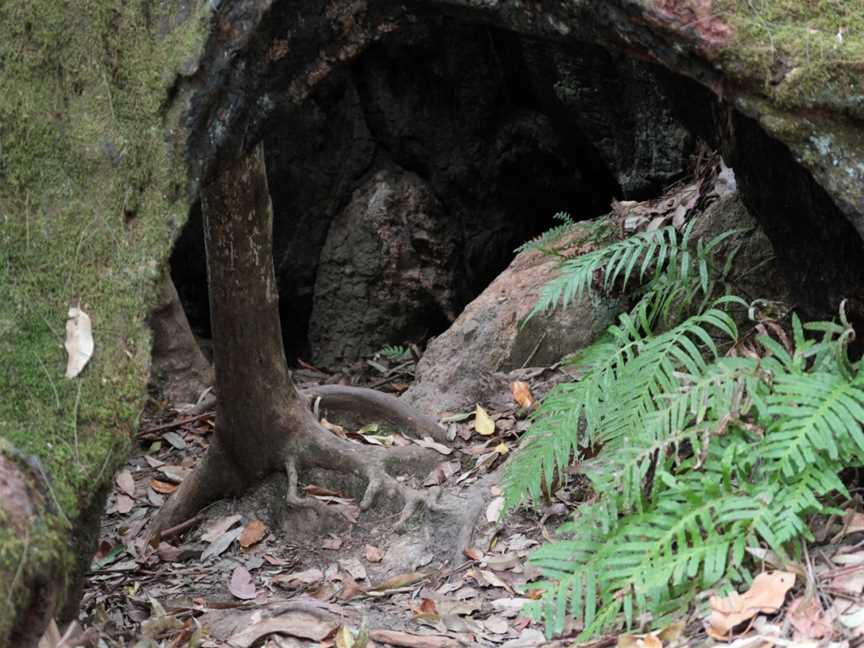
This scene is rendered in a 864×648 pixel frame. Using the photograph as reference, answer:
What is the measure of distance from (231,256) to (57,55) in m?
1.62

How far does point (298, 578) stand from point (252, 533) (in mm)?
524

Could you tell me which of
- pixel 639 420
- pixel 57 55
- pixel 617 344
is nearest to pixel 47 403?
pixel 57 55

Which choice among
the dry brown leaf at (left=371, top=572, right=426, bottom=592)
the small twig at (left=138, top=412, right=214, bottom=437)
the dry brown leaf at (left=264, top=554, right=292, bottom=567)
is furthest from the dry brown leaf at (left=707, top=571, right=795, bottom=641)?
the small twig at (left=138, top=412, right=214, bottom=437)

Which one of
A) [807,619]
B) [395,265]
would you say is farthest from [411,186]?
[807,619]

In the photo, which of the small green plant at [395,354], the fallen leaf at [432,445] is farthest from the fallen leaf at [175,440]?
the small green plant at [395,354]

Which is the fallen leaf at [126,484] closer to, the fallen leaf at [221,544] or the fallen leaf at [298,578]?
the fallen leaf at [221,544]

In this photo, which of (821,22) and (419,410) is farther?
(419,410)

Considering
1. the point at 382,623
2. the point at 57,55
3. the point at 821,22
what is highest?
the point at 57,55

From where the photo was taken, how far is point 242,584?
4.15 metres

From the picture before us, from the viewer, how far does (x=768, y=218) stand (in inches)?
148

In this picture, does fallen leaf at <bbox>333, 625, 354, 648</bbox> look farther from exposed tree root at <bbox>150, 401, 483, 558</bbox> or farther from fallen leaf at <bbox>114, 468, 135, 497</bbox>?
fallen leaf at <bbox>114, 468, 135, 497</bbox>

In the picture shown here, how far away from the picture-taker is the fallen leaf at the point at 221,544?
176 inches

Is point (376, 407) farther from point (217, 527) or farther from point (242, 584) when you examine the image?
point (242, 584)

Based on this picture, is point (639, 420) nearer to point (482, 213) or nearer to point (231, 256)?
point (231, 256)
